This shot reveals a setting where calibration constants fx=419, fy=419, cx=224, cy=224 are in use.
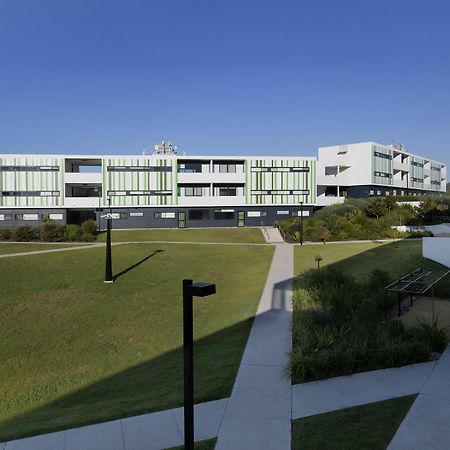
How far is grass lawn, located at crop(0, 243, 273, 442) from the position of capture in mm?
8656

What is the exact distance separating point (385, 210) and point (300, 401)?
3842cm

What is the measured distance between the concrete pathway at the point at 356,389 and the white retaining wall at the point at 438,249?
12.4 m

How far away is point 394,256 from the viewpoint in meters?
24.7

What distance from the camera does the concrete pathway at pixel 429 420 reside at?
5.82 metres

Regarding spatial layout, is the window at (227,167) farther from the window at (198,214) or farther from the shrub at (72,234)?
the shrub at (72,234)

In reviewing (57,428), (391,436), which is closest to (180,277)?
(57,428)

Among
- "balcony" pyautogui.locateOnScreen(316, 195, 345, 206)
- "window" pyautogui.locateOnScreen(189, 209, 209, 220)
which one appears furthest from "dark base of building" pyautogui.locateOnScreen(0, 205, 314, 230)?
"balcony" pyautogui.locateOnScreen(316, 195, 345, 206)

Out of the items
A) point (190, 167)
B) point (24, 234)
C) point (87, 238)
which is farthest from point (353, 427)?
point (190, 167)

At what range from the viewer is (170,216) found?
4856 cm

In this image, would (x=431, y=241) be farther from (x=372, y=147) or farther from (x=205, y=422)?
(x=372, y=147)

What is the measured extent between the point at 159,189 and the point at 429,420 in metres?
43.4

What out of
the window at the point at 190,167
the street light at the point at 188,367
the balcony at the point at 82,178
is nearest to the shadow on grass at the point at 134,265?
the street light at the point at 188,367

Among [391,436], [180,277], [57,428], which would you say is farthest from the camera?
[180,277]

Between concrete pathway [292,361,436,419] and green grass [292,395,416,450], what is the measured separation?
221 millimetres
